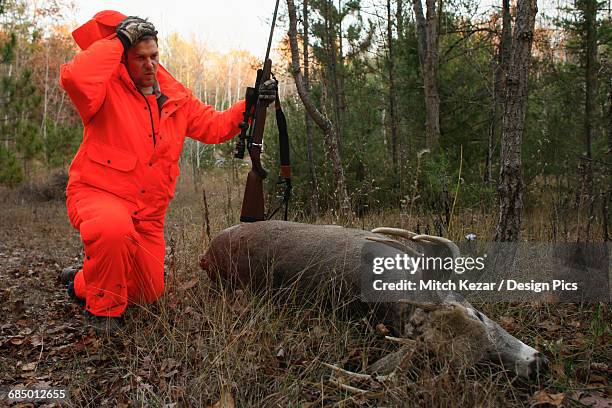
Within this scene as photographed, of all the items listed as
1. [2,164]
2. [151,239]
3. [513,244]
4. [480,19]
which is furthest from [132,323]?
[2,164]

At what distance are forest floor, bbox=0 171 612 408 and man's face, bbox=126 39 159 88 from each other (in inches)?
56.8

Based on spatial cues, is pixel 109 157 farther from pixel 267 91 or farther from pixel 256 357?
pixel 256 357

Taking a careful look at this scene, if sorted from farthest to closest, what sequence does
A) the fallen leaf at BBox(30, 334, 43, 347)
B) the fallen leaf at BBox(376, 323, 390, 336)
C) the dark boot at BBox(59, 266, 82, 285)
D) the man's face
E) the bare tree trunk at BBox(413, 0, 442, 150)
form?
the bare tree trunk at BBox(413, 0, 442, 150), the dark boot at BBox(59, 266, 82, 285), the man's face, the fallen leaf at BBox(30, 334, 43, 347), the fallen leaf at BBox(376, 323, 390, 336)

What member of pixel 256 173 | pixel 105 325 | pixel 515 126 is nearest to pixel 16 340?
pixel 105 325

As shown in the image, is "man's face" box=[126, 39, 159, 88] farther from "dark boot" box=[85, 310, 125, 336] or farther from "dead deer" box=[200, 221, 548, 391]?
"dark boot" box=[85, 310, 125, 336]

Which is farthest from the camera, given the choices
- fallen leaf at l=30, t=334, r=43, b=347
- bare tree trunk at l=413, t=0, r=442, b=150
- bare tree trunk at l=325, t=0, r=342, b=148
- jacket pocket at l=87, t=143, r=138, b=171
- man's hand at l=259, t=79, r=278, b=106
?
bare tree trunk at l=325, t=0, r=342, b=148

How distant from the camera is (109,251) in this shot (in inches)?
133

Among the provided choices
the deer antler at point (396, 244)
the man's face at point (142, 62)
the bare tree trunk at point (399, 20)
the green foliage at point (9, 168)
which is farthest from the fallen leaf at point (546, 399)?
the green foliage at point (9, 168)

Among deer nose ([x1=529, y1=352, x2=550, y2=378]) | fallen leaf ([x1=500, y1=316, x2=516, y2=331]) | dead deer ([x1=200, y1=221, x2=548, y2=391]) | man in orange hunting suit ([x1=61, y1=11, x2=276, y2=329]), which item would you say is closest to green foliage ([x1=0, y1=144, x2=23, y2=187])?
man in orange hunting suit ([x1=61, y1=11, x2=276, y2=329])

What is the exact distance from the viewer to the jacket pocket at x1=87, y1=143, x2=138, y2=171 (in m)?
3.54

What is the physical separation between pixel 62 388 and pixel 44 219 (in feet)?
26.4

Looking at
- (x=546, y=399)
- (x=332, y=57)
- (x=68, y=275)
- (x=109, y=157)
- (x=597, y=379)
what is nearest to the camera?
(x=546, y=399)

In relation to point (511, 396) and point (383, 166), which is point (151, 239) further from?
point (383, 166)

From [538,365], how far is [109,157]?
9.34ft
